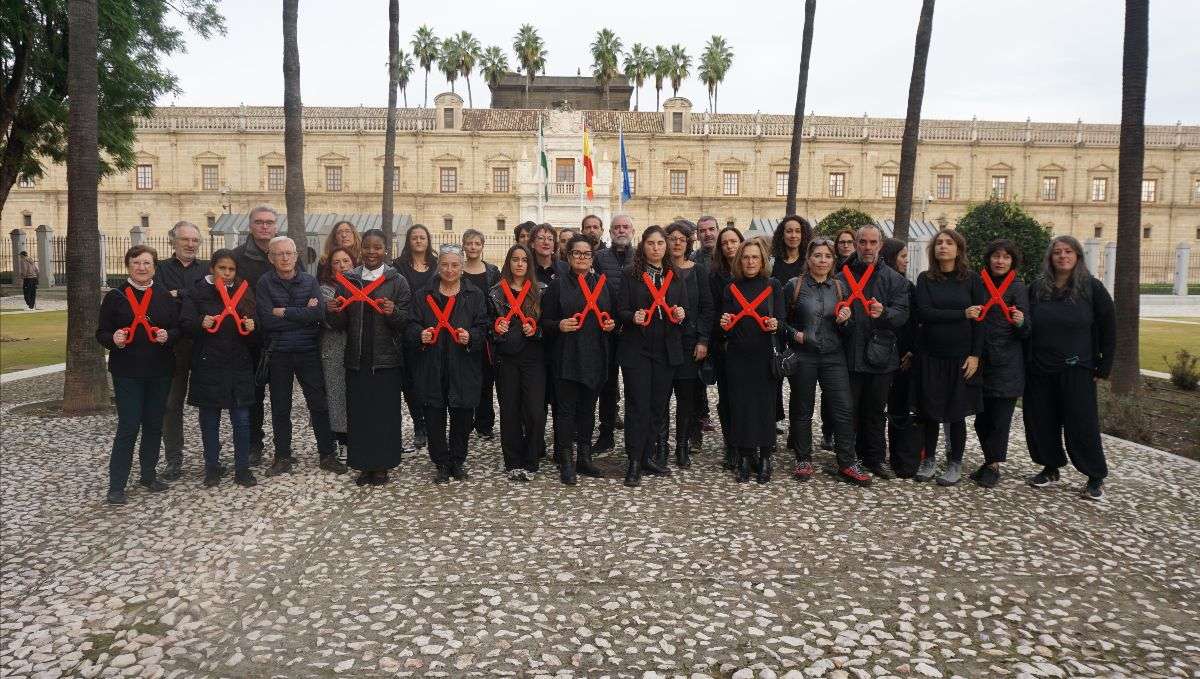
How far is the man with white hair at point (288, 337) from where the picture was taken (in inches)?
233

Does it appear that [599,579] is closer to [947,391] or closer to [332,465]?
[332,465]

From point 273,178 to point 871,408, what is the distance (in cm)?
4931

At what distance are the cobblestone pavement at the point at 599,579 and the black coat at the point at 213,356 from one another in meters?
0.69

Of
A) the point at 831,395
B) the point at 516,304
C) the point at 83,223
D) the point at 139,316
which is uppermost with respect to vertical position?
the point at 83,223

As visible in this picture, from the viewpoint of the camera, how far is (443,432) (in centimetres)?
602

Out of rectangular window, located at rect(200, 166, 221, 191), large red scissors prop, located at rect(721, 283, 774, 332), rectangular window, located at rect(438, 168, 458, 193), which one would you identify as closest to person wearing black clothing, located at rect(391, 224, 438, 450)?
large red scissors prop, located at rect(721, 283, 774, 332)

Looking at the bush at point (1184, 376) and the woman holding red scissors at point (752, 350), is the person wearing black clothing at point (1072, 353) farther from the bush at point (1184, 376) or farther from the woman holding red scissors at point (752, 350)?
the bush at point (1184, 376)

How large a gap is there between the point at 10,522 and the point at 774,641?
4915mm

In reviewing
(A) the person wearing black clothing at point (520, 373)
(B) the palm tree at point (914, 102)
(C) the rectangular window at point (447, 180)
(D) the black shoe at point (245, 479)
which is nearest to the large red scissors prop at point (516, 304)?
(A) the person wearing black clothing at point (520, 373)

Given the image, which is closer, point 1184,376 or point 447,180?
point 1184,376

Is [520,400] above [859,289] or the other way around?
the other way around

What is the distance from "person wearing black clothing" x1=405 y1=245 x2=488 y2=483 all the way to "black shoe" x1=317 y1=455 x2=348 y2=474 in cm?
81

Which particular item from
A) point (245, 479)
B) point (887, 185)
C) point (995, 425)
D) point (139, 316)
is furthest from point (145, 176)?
point (995, 425)

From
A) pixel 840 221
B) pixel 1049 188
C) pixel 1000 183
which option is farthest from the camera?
pixel 1049 188
